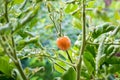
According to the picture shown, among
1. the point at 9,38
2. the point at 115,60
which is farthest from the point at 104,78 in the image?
the point at 9,38

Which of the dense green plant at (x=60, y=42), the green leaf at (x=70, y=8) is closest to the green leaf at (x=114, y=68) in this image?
the dense green plant at (x=60, y=42)

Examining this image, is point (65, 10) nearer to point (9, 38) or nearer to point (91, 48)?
point (91, 48)

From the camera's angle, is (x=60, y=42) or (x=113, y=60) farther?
(x=113, y=60)

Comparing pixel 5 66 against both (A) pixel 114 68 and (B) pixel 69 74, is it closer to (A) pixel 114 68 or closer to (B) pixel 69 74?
(B) pixel 69 74

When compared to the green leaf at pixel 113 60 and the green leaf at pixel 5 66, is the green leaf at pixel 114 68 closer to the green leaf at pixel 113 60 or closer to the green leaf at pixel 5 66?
the green leaf at pixel 113 60

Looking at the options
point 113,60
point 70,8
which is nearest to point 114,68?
point 113,60

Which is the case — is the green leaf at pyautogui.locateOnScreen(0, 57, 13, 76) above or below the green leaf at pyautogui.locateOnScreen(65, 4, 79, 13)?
below

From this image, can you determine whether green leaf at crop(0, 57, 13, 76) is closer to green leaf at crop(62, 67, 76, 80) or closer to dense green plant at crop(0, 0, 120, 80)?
dense green plant at crop(0, 0, 120, 80)

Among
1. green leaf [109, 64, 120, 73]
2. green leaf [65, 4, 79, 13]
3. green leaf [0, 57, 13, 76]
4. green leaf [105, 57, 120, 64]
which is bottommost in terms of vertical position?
green leaf [109, 64, 120, 73]

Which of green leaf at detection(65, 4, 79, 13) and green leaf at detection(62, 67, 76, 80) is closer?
green leaf at detection(62, 67, 76, 80)

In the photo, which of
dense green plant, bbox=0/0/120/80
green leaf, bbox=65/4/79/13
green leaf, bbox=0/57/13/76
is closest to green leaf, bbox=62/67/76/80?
dense green plant, bbox=0/0/120/80

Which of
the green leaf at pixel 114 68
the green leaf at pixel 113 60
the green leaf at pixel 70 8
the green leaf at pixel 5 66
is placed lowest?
the green leaf at pixel 114 68

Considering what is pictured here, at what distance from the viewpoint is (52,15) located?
0.75 m

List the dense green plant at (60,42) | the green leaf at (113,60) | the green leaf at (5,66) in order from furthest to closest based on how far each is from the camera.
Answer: the green leaf at (113,60) < the green leaf at (5,66) < the dense green plant at (60,42)
